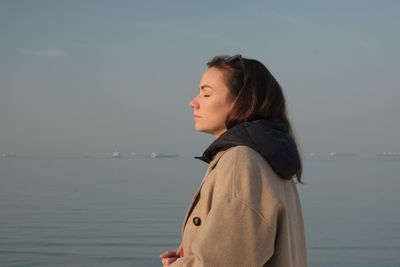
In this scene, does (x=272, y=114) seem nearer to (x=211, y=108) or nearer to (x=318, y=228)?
(x=211, y=108)

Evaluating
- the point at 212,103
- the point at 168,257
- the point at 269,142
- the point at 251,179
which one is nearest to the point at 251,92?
the point at 212,103

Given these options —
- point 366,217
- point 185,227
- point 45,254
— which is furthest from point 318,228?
point 185,227

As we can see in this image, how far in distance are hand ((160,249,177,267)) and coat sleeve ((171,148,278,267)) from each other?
349mm

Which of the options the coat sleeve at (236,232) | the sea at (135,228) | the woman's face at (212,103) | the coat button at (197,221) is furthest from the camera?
the sea at (135,228)

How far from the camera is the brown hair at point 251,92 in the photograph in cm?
195

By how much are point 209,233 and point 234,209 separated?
12 cm

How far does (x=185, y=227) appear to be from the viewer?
2.02 m

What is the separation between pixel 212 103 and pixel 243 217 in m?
0.57

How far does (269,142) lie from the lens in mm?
1771

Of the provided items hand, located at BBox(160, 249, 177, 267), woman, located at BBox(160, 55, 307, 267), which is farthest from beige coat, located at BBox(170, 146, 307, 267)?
hand, located at BBox(160, 249, 177, 267)

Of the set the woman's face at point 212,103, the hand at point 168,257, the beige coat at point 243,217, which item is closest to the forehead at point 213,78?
the woman's face at point 212,103

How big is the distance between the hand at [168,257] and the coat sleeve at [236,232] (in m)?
0.35

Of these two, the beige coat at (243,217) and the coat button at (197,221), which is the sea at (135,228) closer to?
the coat button at (197,221)

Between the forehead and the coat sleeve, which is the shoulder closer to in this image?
the coat sleeve
